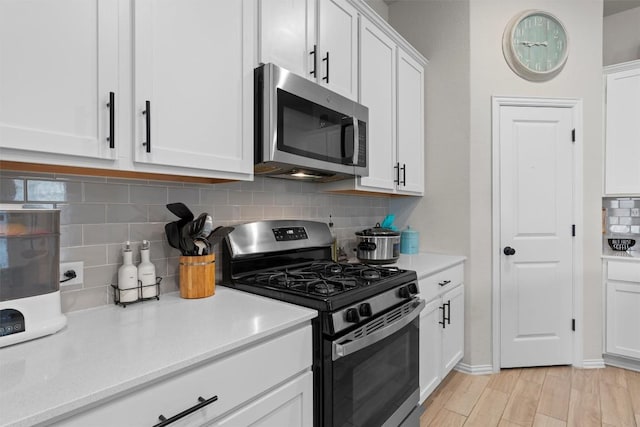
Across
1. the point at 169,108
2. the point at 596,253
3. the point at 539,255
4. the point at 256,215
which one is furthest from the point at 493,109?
the point at 169,108

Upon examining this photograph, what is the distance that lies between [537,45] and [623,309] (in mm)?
2138

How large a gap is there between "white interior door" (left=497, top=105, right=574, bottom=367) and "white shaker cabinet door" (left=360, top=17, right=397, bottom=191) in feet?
3.15

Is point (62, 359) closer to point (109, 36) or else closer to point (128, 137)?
point (128, 137)

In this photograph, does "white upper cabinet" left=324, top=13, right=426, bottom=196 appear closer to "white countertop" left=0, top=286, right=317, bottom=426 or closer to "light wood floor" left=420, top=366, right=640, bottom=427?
"white countertop" left=0, top=286, right=317, bottom=426

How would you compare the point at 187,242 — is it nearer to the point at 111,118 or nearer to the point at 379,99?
the point at 111,118

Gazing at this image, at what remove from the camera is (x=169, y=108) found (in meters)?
1.17

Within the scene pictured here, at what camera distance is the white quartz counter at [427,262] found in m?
2.09

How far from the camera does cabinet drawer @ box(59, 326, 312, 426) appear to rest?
0.75 m

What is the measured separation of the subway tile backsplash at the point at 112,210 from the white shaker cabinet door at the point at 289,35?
0.62 meters

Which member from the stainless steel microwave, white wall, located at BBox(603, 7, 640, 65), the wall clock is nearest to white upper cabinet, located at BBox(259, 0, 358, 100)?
the stainless steel microwave

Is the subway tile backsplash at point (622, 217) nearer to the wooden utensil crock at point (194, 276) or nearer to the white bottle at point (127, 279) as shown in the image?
the wooden utensil crock at point (194, 276)

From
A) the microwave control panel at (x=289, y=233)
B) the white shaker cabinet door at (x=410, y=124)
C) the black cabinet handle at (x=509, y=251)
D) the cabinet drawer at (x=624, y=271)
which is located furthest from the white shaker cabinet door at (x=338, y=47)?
the cabinet drawer at (x=624, y=271)

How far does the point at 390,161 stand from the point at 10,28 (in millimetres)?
1981

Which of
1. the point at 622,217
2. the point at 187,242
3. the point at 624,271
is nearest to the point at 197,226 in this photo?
the point at 187,242
